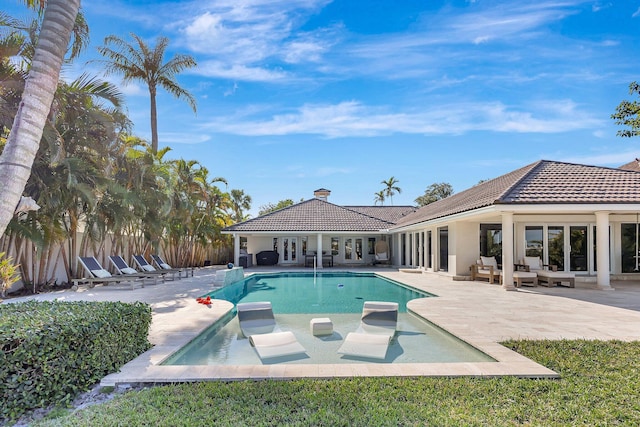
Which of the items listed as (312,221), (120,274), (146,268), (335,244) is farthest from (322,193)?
(120,274)

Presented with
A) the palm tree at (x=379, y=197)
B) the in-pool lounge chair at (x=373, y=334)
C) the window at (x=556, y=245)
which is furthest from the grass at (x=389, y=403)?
the palm tree at (x=379, y=197)

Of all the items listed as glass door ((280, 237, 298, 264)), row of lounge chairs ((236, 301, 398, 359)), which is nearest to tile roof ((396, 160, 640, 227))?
row of lounge chairs ((236, 301, 398, 359))

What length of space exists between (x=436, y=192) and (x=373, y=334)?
52.9 meters

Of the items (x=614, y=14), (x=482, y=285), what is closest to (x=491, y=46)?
(x=614, y=14)

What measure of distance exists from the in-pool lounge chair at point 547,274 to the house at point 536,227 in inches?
31.0

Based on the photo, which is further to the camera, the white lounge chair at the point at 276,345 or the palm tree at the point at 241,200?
the palm tree at the point at 241,200

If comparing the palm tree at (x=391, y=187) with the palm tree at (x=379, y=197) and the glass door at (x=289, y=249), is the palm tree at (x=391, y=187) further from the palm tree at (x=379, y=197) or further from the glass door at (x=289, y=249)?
the glass door at (x=289, y=249)

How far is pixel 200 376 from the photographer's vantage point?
5.00 m

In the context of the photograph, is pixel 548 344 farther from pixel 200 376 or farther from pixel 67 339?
pixel 67 339

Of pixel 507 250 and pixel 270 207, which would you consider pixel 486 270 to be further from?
pixel 270 207

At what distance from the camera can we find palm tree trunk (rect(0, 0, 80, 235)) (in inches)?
192

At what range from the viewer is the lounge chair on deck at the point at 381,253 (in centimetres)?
2780

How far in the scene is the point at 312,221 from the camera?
1046 inches

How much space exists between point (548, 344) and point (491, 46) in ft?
36.5
